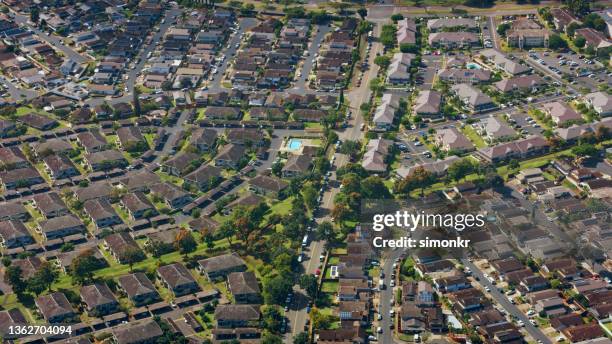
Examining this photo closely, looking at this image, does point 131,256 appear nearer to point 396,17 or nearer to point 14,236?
point 14,236

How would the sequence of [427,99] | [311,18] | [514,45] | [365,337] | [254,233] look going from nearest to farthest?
1. [365,337]
2. [254,233]
3. [427,99]
4. [514,45]
5. [311,18]

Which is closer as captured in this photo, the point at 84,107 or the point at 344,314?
the point at 344,314

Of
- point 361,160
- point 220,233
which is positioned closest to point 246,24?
point 361,160

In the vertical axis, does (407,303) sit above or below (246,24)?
above

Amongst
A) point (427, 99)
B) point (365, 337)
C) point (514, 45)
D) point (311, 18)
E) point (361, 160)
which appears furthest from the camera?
point (311, 18)

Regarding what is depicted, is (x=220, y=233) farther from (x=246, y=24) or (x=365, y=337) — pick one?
(x=246, y=24)

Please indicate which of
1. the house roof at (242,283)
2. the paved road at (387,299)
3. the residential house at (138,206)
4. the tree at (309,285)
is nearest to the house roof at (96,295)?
the house roof at (242,283)
